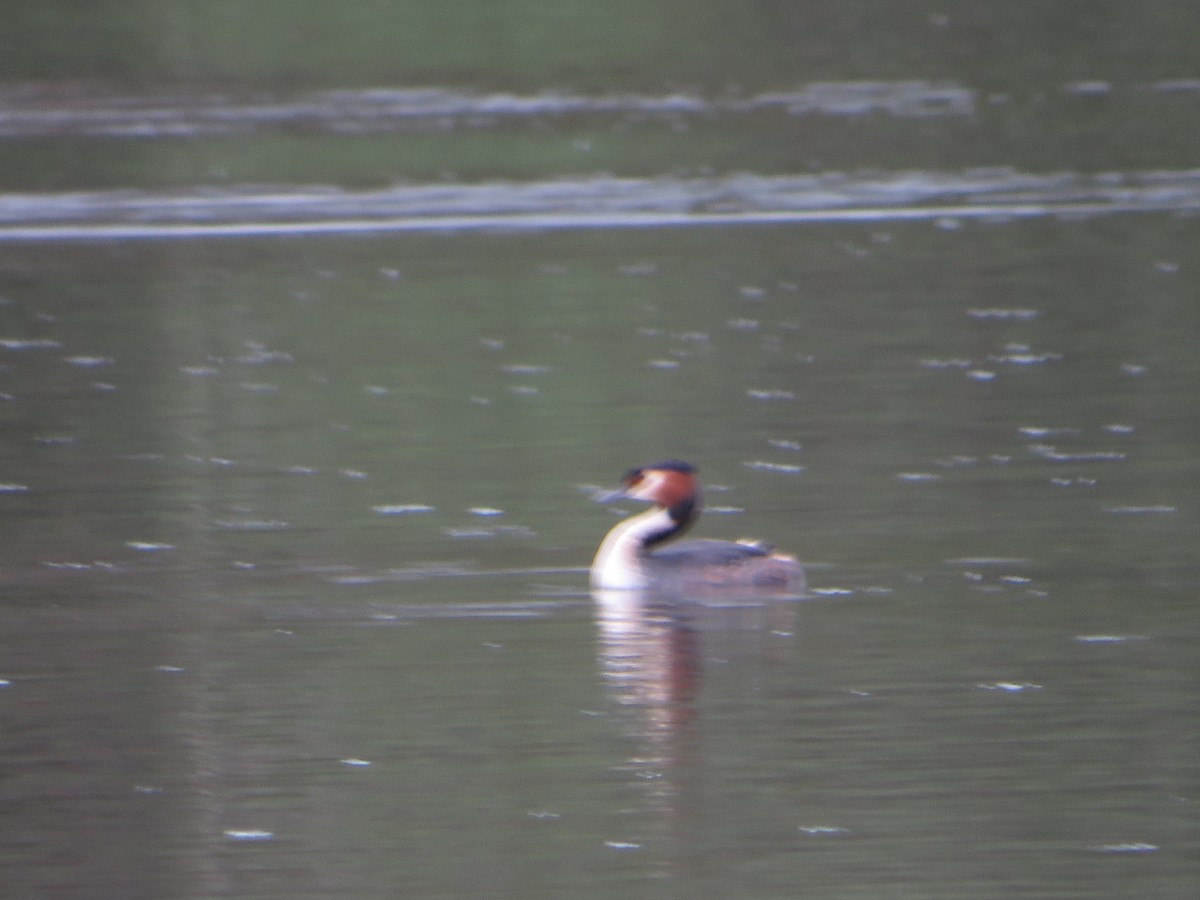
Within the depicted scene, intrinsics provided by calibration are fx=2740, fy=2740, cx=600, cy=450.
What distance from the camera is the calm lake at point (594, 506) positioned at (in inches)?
325

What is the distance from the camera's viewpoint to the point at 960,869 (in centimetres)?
769

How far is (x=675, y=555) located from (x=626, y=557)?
206 millimetres

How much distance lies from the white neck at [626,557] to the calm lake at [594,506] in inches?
5.2

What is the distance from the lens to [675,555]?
11.4 meters

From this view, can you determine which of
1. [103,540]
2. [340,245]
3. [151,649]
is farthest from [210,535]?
[340,245]

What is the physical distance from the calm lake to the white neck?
0.43 ft

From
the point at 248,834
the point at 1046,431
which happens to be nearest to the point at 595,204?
the point at 1046,431

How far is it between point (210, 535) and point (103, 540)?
0.49 m

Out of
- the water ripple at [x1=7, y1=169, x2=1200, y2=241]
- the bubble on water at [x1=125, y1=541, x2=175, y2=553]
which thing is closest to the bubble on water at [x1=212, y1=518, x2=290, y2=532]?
the bubble on water at [x1=125, y1=541, x2=175, y2=553]

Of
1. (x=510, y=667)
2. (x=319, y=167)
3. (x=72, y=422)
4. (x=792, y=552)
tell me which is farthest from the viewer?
(x=319, y=167)

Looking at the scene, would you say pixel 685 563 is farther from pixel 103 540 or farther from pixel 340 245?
pixel 340 245

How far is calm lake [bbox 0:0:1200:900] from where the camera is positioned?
8.26 meters

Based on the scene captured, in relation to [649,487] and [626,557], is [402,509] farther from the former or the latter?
[626,557]

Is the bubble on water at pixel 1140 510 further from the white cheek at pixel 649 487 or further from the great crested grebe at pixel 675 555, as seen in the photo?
the white cheek at pixel 649 487
